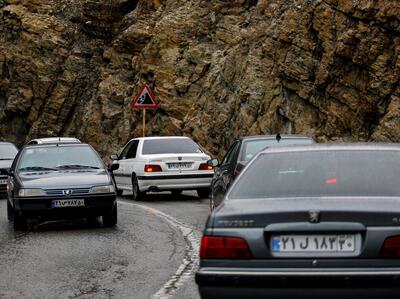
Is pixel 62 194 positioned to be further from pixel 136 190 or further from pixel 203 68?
pixel 203 68

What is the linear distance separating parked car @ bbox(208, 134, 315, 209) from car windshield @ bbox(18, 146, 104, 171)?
2.05m

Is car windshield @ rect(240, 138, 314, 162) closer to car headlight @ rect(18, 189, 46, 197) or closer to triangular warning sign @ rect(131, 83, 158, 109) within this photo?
car headlight @ rect(18, 189, 46, 197)

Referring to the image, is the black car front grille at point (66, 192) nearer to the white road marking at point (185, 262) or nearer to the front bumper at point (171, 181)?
the white road marking at point (185, 262)

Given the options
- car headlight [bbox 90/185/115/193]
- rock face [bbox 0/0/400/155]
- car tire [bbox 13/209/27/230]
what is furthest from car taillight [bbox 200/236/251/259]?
rock face [bbox 0/0/400/155]

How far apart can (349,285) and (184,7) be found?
3196 centimetres

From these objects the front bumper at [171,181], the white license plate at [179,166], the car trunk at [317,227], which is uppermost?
the car trunk at [317,227]

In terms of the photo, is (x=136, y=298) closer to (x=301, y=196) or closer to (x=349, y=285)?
(x=301, y=196)

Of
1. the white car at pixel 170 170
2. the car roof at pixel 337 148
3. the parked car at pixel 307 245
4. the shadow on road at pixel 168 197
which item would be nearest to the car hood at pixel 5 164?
the shadow on road at pixel 168 197

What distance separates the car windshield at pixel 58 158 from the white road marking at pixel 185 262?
1708 mm

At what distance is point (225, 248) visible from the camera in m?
5.80

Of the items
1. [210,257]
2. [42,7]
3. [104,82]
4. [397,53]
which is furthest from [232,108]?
[210,257]

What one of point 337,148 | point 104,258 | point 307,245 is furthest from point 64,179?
point 307,245

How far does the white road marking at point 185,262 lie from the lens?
26.9 feet

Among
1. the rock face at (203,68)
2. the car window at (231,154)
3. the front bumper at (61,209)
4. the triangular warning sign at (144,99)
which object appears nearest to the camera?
the front bumper at (61,209)
